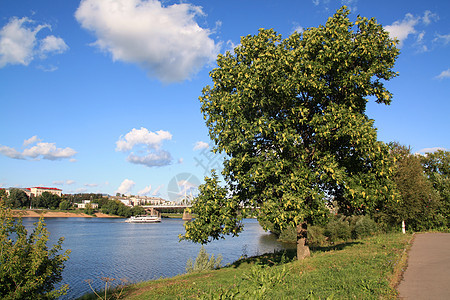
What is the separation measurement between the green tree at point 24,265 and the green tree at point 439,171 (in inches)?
1548

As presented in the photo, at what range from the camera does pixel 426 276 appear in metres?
10.3

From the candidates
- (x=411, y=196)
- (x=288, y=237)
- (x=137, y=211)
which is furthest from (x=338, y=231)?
(x=137, y=211)

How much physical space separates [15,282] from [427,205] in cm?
3466

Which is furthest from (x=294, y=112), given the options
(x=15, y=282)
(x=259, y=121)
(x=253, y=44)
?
(x=15, y=282)

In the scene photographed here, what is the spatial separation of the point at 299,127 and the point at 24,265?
13284 millimetres

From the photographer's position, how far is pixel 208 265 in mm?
22234

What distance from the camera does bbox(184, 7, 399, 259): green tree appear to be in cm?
1353

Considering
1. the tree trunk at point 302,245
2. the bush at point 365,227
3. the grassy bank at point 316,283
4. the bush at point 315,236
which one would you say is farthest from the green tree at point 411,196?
the grassy bank at point 316,283

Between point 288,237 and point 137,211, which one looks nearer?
point 288,237

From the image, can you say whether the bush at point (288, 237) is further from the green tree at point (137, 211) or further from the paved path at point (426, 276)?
the green tree at point (137, 211)

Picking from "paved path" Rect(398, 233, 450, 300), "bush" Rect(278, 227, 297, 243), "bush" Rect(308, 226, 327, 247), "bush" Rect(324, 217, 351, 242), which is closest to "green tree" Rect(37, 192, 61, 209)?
"bush" Rect(278, 227, 297, 243)

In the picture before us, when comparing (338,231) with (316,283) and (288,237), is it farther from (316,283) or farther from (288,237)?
(316,283)

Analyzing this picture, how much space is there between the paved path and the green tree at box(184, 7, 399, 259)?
3.11m

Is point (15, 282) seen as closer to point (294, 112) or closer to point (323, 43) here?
point (294, 112)
